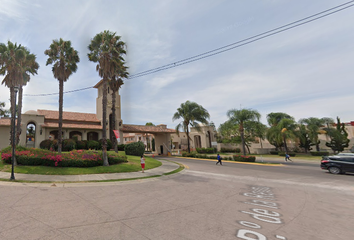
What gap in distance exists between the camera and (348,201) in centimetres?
734

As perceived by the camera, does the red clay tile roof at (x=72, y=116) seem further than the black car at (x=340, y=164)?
Yes

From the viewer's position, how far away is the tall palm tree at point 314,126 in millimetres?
33781

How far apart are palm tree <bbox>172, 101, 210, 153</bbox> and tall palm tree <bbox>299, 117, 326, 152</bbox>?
1965 cm

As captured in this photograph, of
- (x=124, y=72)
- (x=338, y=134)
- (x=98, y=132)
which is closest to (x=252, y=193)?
(x=124, y=72)

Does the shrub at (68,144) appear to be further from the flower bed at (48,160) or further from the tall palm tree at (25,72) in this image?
the flower bed at (48,160)

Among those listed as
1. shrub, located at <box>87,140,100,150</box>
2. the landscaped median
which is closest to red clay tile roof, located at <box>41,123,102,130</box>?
shrub, located at <box>87,140,100,150</box>

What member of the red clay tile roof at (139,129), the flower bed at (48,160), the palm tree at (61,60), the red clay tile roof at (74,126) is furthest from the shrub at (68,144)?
the flower bed at (48,160)

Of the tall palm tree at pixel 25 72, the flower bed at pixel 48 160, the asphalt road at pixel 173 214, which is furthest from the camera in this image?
the tall palm tree at pixel 25 72

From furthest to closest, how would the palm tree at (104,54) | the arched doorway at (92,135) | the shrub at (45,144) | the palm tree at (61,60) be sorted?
the arched doorway at (92,135)
the shrub at (45,144)
the palm tree at (61,60)
the palm tree at (104,54)

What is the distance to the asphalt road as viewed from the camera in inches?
171

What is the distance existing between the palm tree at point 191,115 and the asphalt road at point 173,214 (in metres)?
26.0

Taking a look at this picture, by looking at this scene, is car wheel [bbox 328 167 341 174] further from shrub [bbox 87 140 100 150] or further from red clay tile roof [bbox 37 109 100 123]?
red clay tile roof [bbox 37 109 100 123]

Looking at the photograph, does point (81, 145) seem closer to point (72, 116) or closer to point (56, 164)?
point (72, 116)

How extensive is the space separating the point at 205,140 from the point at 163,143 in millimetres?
11752
